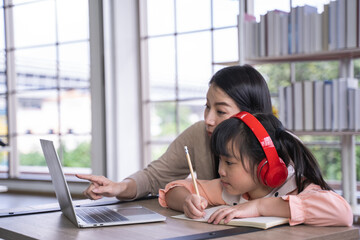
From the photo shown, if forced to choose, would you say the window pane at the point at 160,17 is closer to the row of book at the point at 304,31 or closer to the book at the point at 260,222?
the row of book at the point at 304,31

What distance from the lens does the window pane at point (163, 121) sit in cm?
Answer: 446

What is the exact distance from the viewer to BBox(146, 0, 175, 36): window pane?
4422 mm

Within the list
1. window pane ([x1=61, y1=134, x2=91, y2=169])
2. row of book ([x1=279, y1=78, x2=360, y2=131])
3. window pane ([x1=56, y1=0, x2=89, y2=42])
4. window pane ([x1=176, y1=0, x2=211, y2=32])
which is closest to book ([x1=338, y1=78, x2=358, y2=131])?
row of book ([x1=279, y1=78, x2=360, y2=131])

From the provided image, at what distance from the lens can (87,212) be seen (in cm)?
146

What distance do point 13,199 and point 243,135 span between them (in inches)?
158

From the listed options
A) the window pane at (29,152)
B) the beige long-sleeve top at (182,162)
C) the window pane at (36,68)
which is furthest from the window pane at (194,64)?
the beige long-sleeve top at (182,162)

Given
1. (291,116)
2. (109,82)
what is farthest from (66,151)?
(291,116)

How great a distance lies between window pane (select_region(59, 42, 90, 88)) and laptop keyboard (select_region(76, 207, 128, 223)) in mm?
3676

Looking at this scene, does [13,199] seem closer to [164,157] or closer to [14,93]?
[14,93]

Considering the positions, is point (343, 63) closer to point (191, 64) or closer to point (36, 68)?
point (191, 64)

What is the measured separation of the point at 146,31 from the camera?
464cm

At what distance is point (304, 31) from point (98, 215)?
2.04 meters

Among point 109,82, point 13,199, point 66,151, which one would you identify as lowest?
point 13,199

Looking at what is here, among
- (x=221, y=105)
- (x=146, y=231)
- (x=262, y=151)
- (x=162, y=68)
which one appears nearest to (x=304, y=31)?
(x=221, y=105)
